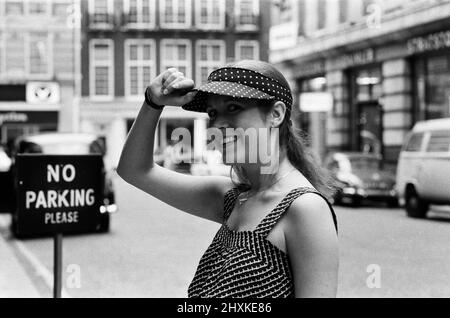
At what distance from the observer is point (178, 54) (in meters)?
6.71

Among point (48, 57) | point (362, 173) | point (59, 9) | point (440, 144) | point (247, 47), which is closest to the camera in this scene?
point (440, 144)

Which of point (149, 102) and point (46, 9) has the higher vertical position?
point (46, 9)

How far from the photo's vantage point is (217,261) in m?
1.25

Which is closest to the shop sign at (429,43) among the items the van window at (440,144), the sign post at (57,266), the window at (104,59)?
the window at (104,59)

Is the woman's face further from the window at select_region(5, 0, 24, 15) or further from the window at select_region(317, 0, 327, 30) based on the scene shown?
the window at select_region(5, 0, 24, 15)

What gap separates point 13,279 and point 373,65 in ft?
35.5

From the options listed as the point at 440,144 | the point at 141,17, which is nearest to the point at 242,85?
the point at 440,144

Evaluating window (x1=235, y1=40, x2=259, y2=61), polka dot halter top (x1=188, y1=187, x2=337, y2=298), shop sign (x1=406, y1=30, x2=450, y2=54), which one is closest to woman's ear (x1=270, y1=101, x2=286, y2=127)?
polka dot halter top (x1=188, y1=187, x2=337, y2=298)

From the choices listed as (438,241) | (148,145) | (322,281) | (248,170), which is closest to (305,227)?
(322,281)

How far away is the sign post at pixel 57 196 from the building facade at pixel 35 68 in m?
12.5

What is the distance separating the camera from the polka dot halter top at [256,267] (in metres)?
1.16

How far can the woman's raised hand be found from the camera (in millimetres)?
1271

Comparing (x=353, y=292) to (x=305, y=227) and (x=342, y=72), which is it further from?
(x=342, y=72)

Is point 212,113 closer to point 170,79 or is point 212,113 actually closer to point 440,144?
A: point 170,79
